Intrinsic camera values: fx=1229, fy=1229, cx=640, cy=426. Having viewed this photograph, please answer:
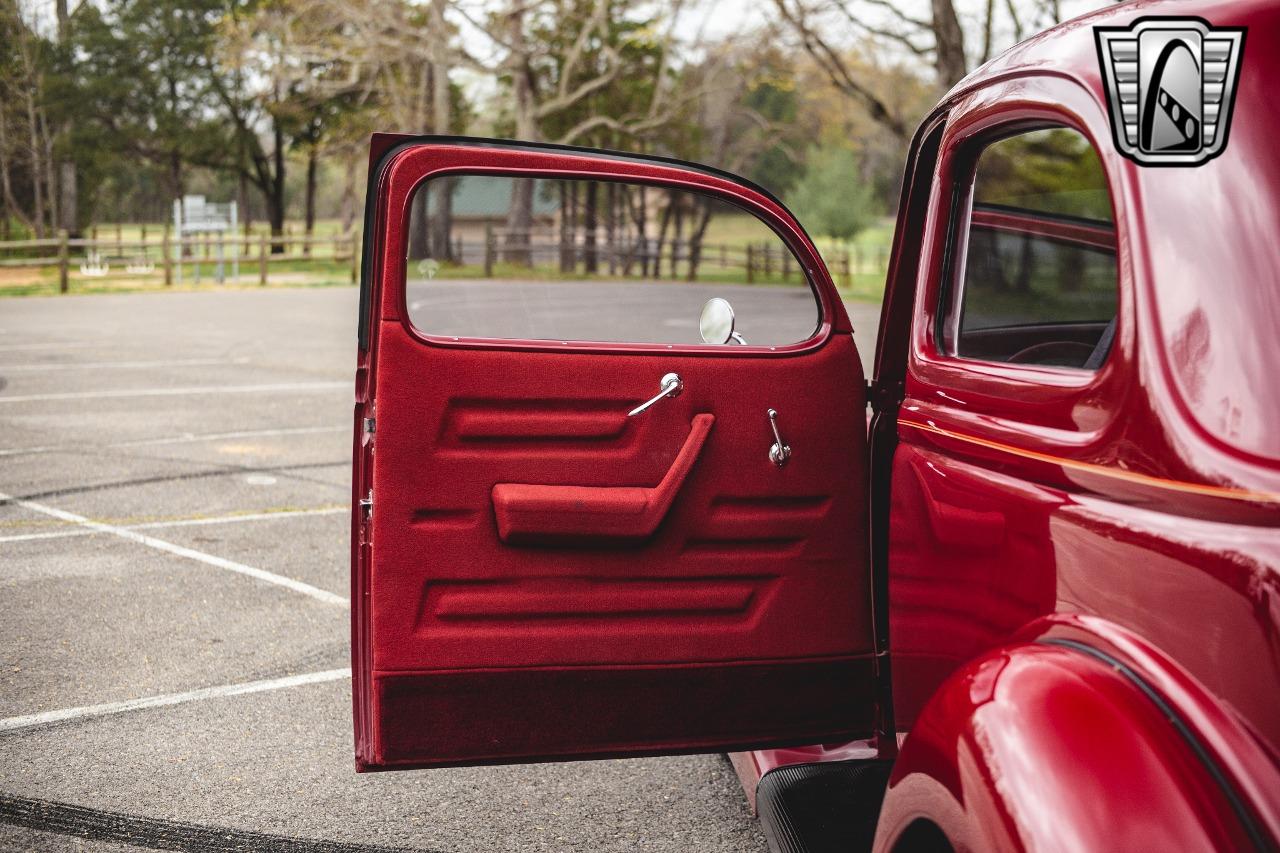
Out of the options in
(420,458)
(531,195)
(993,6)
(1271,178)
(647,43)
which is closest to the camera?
(1271,178)

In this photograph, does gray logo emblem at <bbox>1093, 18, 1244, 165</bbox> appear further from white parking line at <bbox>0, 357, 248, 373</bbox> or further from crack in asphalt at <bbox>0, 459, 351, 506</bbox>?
white parking line at <bbox>0, 357, 248, 373</bbox>

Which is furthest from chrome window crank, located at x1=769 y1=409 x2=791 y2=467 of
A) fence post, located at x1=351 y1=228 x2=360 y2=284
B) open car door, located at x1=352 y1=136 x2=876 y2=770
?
fence post, located at x1=351 y1=228 x2=360 y2=284

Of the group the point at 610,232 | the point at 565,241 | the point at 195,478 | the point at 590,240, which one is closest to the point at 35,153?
the point at 590,240

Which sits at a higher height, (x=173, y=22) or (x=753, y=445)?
(x=173, y=22)

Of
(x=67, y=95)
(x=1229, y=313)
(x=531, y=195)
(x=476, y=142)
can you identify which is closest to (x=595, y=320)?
(x=531, y=195)

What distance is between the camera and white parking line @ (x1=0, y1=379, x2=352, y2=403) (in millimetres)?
11258

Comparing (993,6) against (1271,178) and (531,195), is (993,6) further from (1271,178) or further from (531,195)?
(1271,178)

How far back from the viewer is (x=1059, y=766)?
1660 millimetres

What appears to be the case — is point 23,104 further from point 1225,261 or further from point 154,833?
point 1225,261

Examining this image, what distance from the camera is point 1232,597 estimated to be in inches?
61.5

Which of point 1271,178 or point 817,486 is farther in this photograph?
point 817,486

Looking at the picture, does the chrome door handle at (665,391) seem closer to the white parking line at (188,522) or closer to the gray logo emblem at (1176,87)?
the gray logo emblem at (1176,87)

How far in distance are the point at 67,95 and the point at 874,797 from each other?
51578 millimetres

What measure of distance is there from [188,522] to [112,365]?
300 inches
